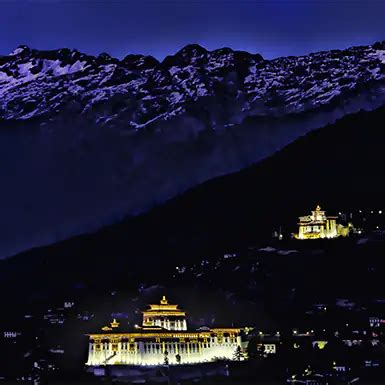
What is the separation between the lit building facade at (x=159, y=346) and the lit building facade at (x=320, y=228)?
1913 cm

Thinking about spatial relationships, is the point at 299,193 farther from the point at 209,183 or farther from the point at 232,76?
the point at 232,76

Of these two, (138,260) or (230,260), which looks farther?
(138,260)

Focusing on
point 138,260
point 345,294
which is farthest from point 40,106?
point 345,294

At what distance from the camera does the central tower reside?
6544 centimetres

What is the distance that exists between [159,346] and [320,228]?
22.2 metres

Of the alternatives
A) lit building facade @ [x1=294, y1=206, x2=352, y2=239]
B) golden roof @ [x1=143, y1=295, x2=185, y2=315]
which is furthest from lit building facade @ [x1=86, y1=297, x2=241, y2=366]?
lit building facade @ [x1=294, y1=206, x2=352, y2=239]

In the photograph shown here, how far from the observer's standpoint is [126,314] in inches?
2810

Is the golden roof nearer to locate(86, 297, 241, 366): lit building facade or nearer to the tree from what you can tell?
locate(86, 297, 241, 366): lit building facade

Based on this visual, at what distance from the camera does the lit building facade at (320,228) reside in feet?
262

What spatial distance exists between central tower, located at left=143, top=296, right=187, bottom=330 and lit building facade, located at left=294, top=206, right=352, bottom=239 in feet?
53.4

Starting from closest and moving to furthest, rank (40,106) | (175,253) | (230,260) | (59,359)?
(59,359) < (230,260) < (175,253) < (40,106)

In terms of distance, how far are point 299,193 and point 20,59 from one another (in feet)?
215

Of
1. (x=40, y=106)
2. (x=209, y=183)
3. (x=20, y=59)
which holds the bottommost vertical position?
(x=209, y=183)

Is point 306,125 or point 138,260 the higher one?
point 306,125
